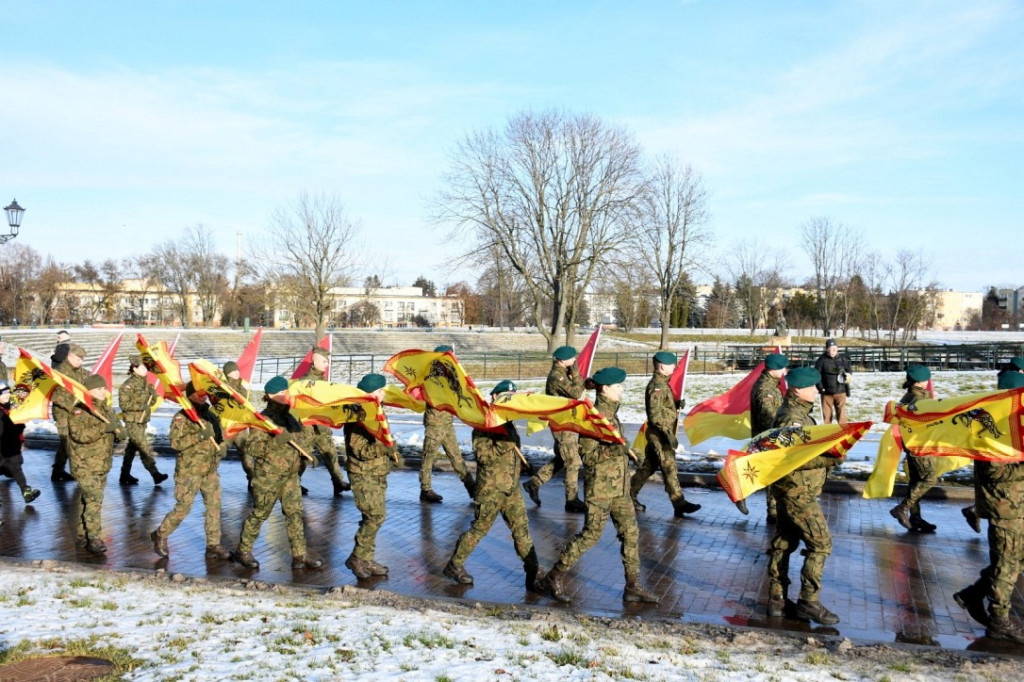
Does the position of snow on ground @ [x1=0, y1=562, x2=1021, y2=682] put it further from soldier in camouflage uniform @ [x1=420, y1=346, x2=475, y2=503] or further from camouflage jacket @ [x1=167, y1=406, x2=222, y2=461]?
soldier in camouflage uniform @ [x1=420, y1=346, x2=475, y2=503]

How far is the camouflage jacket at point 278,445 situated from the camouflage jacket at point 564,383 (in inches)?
143

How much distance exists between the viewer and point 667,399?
9.88 m

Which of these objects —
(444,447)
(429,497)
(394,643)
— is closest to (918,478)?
(444,447)

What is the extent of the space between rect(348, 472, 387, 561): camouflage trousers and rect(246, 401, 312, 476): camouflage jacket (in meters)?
0.60

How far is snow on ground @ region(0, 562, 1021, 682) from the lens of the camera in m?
5.49

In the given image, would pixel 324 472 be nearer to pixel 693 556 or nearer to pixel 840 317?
pixel 693 556

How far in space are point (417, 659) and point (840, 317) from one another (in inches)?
2952

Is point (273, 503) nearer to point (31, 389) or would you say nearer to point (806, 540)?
point (31, 389)

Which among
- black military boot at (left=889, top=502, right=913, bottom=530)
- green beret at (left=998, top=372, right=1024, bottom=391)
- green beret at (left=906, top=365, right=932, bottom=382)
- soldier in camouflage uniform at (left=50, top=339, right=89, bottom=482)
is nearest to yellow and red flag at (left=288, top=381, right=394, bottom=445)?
soldier in camouflage uniform at (left=50, top=339, right=89, bottom=482)

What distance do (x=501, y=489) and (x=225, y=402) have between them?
2960mm

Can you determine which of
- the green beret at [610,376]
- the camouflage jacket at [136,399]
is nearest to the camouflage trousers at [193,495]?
the camouflage jacket at [136,399]

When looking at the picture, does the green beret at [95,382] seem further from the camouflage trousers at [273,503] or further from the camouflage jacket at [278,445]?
the camouflage trousers at [273,503]

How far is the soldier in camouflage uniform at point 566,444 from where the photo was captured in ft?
35.4

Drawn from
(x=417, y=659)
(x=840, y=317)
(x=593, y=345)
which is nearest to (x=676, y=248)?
(x=840, y=317)
